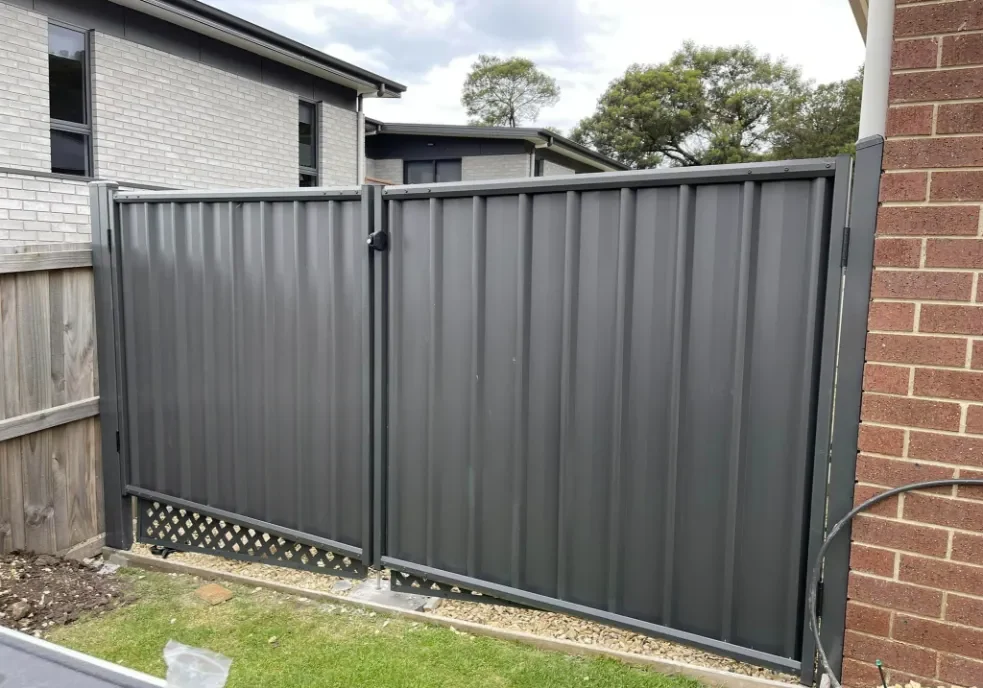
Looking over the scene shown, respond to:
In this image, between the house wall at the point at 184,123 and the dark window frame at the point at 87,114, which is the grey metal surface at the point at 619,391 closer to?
the dark window frame at the point at 87,114

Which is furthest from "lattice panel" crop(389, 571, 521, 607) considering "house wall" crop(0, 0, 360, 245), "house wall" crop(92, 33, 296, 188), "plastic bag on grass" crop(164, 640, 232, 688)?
"house wall" crop(92, 33, 296, 188)

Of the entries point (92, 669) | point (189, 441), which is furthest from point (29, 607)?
point (92, 669)

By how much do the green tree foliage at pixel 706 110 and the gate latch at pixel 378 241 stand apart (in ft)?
111

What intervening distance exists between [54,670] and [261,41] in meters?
10.3

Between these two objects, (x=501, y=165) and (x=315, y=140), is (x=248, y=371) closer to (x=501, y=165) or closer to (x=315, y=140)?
(x=315, y=140)

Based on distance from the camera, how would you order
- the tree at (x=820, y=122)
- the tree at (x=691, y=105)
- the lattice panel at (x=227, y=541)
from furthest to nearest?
the tree at (x=691, y=105), the tree at (x=820, y=122), the lattice panel at (x=227, y=541)

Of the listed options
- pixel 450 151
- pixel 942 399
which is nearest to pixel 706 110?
pixel 450 151

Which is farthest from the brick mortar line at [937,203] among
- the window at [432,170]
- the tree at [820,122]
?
the tree at [820,122]

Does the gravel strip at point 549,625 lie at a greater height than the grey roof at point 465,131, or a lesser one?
lesser

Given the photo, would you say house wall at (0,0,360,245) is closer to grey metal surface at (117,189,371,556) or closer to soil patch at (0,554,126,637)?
grey metal surface at (117,189,371,556)

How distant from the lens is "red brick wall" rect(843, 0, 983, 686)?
Answer: 7.29 ft

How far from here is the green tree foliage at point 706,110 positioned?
35.3m

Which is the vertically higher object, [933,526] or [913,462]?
[913,462]

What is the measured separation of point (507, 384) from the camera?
10.5 feet
